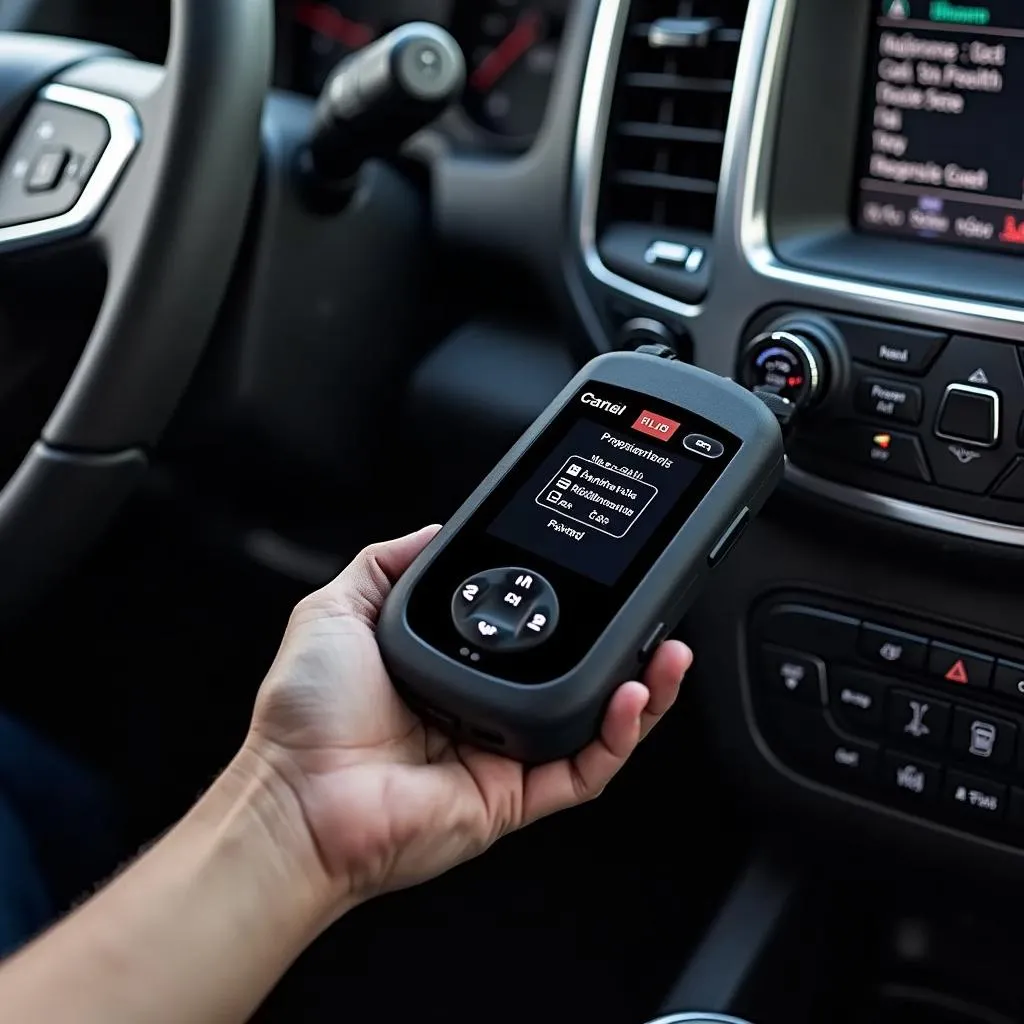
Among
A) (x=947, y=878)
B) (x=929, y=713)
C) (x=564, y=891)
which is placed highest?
(x=929, y=713)

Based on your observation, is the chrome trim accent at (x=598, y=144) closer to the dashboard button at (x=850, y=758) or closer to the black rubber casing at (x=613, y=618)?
the black rubber casing at (x=613, y=618)

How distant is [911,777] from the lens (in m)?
0.89

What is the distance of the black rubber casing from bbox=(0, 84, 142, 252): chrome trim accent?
1.15ft

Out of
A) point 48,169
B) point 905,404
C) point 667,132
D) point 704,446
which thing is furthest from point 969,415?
point 48,169

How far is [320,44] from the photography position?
3.88 feet

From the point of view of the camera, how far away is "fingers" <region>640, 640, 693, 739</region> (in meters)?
0.67

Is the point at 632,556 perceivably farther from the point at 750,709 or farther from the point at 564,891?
the point at 564,891

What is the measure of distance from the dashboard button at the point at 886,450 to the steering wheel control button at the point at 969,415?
20mm

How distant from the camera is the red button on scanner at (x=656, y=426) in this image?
0.75 m

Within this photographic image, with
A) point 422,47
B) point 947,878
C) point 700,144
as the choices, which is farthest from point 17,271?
point 947,878

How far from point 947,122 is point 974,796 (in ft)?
1.30

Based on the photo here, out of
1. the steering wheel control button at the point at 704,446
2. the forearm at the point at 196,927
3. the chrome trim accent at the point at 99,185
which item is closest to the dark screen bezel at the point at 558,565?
the steering wheel control button at the point at 704,446

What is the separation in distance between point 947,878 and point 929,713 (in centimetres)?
13

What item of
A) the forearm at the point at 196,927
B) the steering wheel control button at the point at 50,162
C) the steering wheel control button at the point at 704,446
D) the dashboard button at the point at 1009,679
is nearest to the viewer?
the forearm at the point at 196,927
